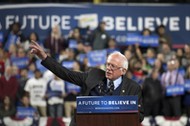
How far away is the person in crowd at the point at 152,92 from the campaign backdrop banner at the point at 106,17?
2580 mm

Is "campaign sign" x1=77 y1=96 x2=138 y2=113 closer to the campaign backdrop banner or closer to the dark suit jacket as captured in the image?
the dark suit jacket

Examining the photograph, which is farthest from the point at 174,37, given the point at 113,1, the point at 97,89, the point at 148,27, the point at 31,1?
the point at 97,89

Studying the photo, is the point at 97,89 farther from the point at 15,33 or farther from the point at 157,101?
the point at 15,33

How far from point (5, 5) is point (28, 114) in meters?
4.35

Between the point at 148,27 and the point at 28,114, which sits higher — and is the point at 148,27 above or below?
above

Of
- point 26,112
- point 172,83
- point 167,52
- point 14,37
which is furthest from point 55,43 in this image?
point 172,83

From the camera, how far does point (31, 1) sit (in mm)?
18656

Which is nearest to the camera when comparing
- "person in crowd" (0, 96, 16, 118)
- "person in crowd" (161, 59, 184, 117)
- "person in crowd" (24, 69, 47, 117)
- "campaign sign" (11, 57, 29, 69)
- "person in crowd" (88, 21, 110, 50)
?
"person in crowd" (0, 96, 16, 118)

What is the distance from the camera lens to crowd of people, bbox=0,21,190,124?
50.7 ft

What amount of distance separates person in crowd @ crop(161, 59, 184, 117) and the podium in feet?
29.2

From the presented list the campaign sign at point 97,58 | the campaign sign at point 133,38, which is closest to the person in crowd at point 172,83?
the campaign sign at point 97,58

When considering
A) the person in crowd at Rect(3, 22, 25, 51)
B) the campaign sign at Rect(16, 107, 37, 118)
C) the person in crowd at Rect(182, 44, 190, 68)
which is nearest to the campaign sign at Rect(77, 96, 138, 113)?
the campaign sign at Rect(16, 107, 37, 118)

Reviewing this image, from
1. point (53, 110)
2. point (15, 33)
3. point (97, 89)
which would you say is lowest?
point (53, 110)

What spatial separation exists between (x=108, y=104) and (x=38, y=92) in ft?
30.3
